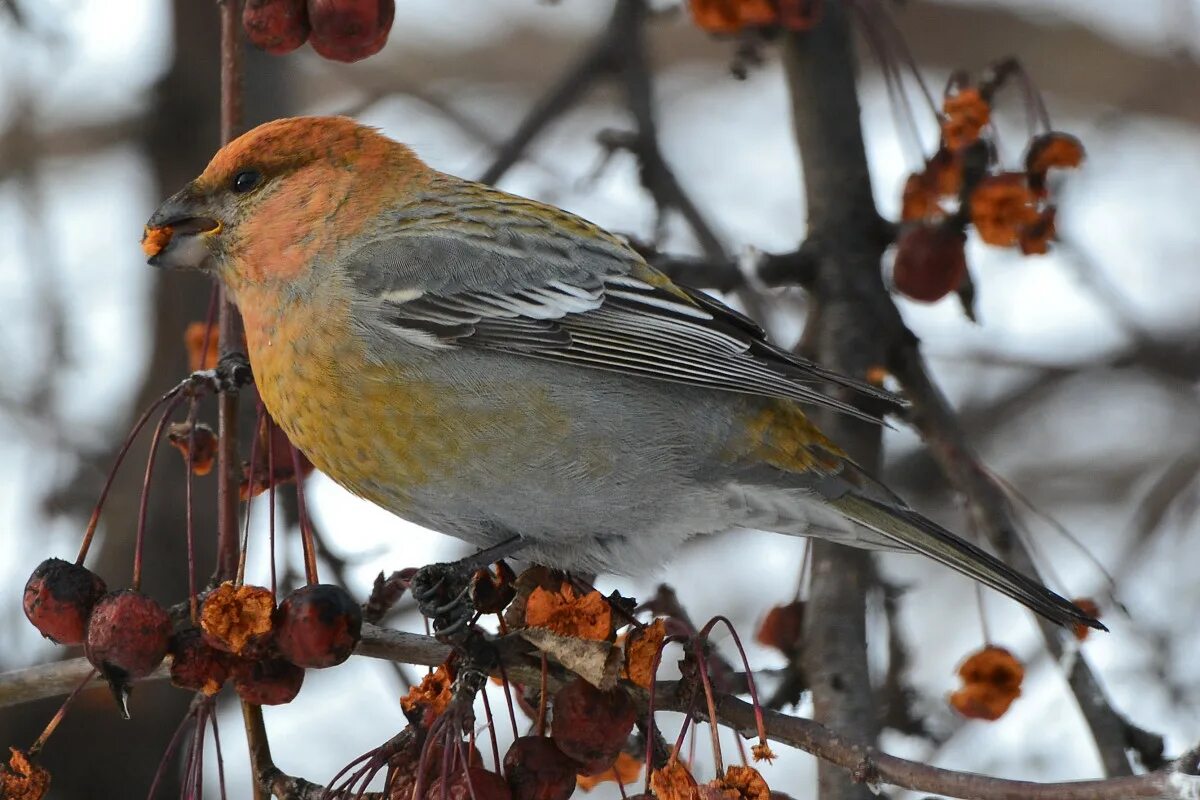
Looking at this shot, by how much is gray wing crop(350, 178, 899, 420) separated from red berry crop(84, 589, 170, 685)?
0.93 metres

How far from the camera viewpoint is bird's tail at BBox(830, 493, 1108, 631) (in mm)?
2635

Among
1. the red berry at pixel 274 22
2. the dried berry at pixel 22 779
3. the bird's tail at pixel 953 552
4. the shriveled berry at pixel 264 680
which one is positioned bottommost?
the dried berry at pixel 22 779

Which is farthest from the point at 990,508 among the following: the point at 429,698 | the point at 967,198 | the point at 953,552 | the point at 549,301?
the point at 429,698

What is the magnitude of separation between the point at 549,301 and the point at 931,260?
0.95 m

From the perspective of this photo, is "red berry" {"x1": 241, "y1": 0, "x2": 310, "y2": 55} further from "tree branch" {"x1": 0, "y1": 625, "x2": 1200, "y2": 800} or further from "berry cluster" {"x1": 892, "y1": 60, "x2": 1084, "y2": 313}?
"berry cluster" {"x1": 892, "y1": 60, "x2": 1084, "y2": 313}

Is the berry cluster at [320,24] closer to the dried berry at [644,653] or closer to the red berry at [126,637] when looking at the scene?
the red berry at [126,637]

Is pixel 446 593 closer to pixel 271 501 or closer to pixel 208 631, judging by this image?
pixel 271 501

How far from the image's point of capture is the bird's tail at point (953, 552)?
2635mm

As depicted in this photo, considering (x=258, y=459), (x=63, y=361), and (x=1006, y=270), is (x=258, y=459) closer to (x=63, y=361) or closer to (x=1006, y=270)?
(x=63, y=361)

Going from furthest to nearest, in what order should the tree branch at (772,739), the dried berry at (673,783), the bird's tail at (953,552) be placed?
the bird's tail at (953,552), the dried berry at (673,783), the tree branch at (772,739)

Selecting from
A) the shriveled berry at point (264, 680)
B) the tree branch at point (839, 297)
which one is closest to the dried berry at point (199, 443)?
the shriveled berry at point (264, 680)

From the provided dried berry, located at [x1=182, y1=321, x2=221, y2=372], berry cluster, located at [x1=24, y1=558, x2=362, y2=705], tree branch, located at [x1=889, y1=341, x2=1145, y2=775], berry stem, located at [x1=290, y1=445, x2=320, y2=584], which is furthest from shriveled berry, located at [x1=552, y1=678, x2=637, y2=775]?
dried berry, located at [x1=182, y1=321, x2=221, y2=372]

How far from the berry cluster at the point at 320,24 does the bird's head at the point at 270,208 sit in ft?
1.17

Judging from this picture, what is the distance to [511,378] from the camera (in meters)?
2.93
